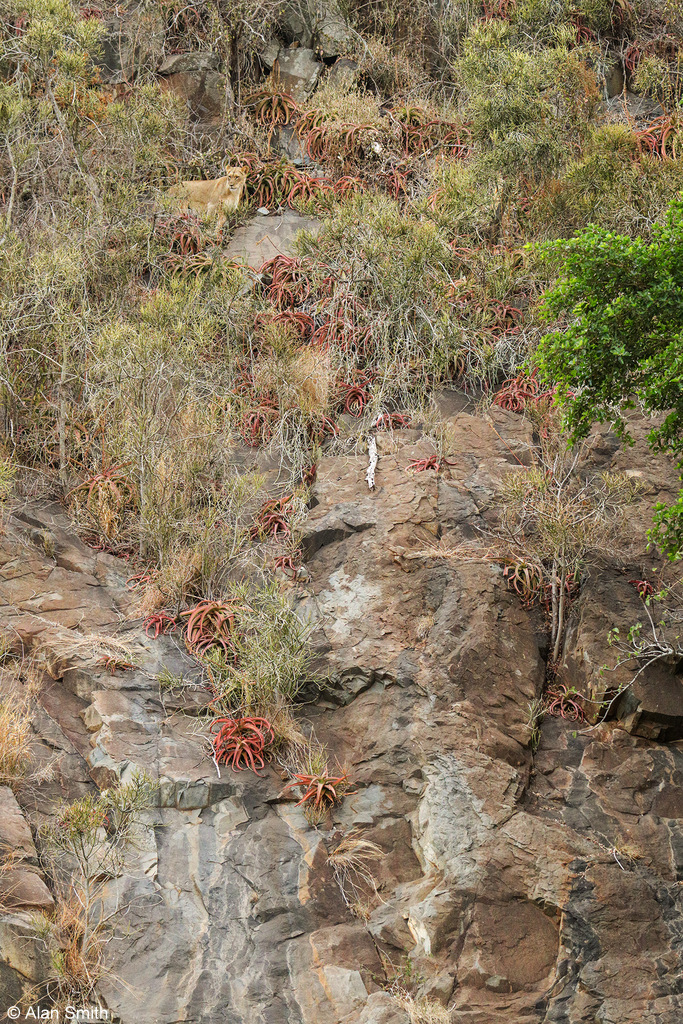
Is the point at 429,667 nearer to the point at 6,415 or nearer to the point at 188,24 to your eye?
the point at 6,415

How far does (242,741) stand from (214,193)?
7.34 meters

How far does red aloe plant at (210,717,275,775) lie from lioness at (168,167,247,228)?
6815 mm

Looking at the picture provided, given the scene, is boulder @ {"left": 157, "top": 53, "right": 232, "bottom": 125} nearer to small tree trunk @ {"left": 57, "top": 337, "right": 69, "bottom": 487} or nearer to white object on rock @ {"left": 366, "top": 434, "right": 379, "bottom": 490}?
small tree trunk @ {"left": 57, "top": 337, "right": 69, "bottom": 487}

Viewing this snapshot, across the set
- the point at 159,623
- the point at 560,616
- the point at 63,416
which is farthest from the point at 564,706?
the point at 63,416

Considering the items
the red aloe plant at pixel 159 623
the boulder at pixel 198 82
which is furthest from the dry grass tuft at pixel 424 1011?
the boulder at pixel 198 82

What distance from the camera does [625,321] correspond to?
4957mm

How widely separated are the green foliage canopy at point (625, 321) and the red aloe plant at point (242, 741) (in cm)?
273

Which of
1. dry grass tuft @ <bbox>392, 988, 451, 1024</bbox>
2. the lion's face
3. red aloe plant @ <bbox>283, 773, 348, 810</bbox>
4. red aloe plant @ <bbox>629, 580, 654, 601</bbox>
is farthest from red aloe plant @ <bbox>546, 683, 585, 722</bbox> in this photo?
the lion's face

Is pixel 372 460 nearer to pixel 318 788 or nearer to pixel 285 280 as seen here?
pixel 318 788

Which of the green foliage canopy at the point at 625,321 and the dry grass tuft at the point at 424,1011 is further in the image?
the green foliage canopy at the point at 625,321

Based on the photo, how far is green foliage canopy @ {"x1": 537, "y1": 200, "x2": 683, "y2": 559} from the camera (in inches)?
189

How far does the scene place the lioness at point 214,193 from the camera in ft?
Answer: 34.5

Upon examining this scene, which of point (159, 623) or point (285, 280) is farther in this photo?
point (285, 280)

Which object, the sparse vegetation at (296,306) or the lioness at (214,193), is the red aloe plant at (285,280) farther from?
the lioness at (214,193)
